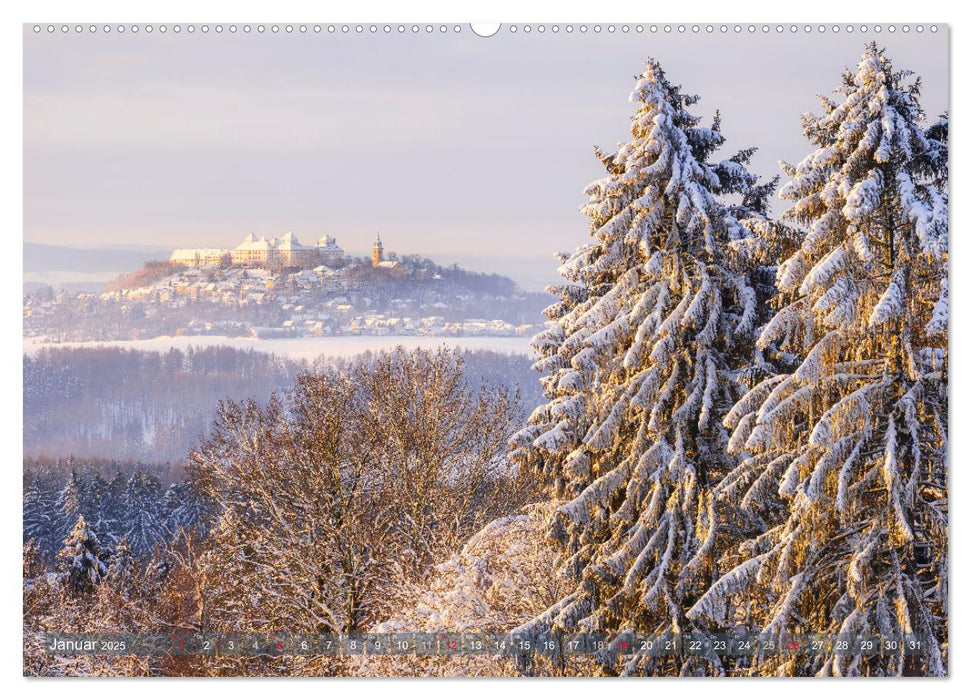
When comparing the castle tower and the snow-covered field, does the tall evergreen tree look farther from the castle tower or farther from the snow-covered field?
the castle tower

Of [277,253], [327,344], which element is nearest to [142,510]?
[327,344]

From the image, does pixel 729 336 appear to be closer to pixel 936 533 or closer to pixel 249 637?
pixel 936 533

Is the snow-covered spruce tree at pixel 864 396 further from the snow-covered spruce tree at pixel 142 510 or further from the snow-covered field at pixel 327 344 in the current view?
the snow-covered spruce tree at pixel 142 510

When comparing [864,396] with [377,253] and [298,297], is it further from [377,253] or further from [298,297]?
[298,297]

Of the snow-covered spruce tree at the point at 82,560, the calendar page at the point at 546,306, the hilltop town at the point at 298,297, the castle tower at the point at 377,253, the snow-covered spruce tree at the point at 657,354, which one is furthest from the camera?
the castle tower at the point at 377,253

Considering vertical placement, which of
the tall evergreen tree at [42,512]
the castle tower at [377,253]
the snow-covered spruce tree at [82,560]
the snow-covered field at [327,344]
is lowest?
the snow-covered spruce tree at [82,560]

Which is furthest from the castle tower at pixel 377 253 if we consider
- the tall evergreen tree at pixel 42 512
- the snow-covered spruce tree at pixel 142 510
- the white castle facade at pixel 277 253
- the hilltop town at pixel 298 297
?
the tall evergreen tree at pixel 42 512

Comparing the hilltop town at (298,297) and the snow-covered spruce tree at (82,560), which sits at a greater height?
the hilltop town at (298,297)
